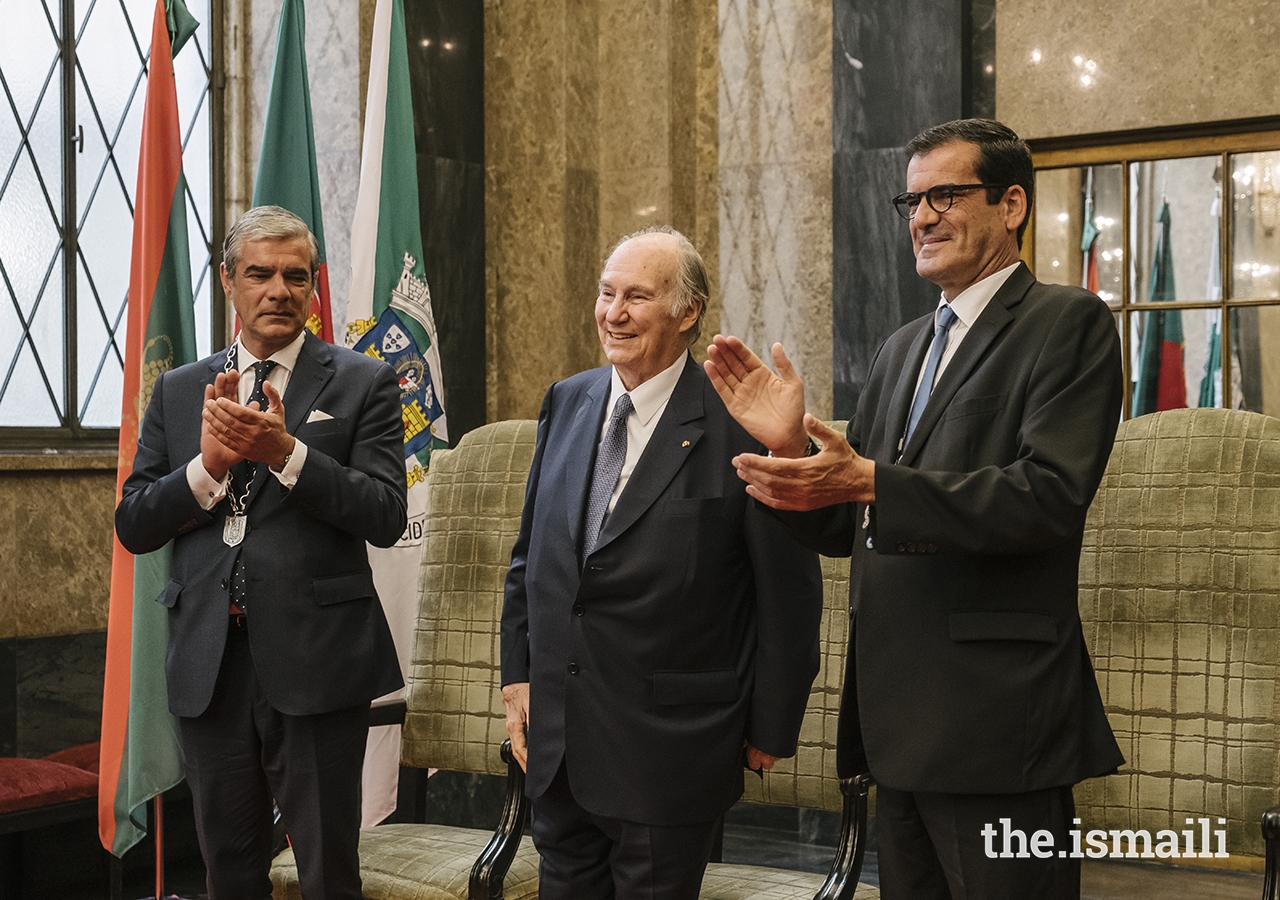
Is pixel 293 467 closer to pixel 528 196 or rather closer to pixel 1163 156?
pixel 528 196

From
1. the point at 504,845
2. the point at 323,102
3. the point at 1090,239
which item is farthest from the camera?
the point at 323,102

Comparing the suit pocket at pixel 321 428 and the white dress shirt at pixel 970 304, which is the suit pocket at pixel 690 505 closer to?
the white dress shirt at pixel 970 304

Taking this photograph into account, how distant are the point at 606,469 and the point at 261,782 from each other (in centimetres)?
89

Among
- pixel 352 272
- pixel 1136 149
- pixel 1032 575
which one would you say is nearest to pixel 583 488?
pixel 1032 575

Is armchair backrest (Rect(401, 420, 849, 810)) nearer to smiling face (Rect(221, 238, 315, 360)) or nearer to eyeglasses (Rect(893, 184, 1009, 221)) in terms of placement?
smiling face (Rect(221, 238, 315, 360))

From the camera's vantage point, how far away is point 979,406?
1821 mm

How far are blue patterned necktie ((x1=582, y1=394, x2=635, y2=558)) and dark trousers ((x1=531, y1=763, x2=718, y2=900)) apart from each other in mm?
407

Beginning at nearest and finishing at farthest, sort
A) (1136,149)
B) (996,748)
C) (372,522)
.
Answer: (996,748) < (372,522) < (1136,149)

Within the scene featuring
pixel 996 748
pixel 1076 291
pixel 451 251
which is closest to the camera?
pixel 996 748

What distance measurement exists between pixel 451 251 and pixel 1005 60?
2.09 meters

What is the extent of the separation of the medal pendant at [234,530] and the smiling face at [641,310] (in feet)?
2.55

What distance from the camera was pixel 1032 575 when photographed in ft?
5.85

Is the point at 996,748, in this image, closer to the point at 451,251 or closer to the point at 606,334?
the point at 606,334

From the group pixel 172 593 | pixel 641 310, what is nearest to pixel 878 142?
pixel 641 310
